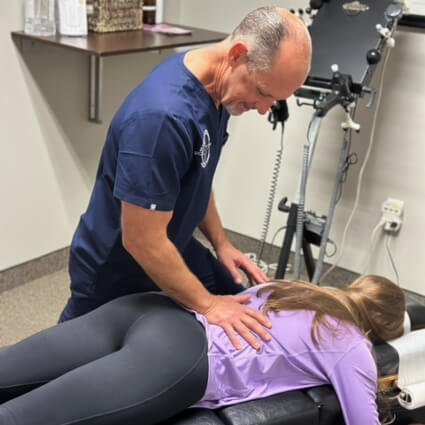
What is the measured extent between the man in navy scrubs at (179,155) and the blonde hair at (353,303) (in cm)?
10

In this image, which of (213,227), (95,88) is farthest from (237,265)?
(95,88)

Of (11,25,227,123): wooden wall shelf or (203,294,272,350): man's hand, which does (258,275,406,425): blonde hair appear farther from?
(11,25,227,123): wooden wall shelf

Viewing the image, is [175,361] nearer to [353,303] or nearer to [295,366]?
[295,366]

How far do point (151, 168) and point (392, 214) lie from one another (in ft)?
5.46

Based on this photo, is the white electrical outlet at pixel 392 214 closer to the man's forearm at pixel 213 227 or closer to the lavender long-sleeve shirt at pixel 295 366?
the man's forearm at pixel 213 227

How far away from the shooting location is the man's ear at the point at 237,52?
1372 mm

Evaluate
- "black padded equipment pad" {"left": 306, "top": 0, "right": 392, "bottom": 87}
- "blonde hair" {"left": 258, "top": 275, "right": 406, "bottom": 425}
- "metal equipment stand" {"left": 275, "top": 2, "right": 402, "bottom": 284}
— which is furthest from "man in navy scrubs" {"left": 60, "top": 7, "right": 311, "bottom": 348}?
"black padded equipment pad" {"left": 306, "top": 0, "right": 392, "bottom": 87}

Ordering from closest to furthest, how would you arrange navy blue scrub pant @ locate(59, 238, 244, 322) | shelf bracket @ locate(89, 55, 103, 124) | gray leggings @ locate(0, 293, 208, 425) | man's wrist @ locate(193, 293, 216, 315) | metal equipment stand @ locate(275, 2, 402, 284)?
gray leggings @ locate(0, 293, 208, 425) → man's wrist @ locate(193, 293, 216, 315) → navy blue scrub pant @ locate(59, 238, 244, 322) → metal equipment stand @ locate(275, 2, 402, 284) → shelf bracket @ locate(89, 55, 103, 124)

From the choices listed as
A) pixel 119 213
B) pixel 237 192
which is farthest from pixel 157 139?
pixel 237 192

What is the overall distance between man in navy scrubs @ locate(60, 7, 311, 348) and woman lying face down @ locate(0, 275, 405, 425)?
0.22 ft

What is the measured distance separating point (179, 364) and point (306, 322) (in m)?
0.34

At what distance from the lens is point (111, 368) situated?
1368 mm

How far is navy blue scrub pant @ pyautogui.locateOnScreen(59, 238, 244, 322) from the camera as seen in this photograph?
1.77 m

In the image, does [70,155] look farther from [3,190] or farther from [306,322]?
[306,322]
